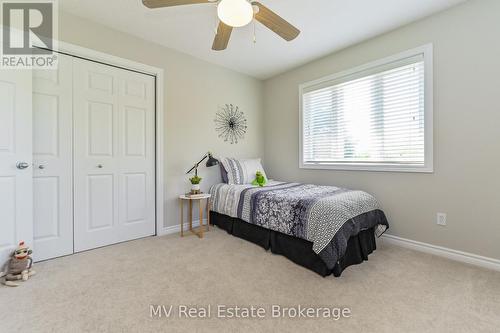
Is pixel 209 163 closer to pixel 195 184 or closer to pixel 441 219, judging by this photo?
pixel 195 184

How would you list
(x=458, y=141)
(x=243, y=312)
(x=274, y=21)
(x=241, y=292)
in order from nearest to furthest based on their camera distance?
(x=243, y=312), (x=241, y=292), (x=274, y=21), (x=458, y=141)

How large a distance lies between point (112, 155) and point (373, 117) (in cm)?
319

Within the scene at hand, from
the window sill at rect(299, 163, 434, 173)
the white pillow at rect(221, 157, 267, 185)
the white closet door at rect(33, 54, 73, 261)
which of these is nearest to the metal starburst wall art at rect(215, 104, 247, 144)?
the white pillow at rect(221, 157, 267, 185)

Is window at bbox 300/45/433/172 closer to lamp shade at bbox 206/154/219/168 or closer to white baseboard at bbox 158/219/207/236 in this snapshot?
lamp shade at bbox 206/154/219/168

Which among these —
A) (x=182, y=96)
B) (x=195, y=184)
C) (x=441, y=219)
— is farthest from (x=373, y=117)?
(x=182, y=96)

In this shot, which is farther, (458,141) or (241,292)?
(458,141)

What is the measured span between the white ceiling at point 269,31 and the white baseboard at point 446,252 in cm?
241

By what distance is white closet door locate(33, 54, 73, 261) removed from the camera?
7.34ft

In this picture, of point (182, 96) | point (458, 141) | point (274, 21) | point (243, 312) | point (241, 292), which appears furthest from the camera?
point (182, 96)

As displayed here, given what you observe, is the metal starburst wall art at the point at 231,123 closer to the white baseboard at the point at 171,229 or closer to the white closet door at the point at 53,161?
the white baseboard at the point at 171,229

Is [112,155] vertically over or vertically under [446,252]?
over

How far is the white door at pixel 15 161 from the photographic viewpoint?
197 cm

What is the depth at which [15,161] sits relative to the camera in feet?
6.64

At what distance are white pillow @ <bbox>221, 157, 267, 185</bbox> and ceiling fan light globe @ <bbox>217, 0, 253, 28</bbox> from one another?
6.82ft
